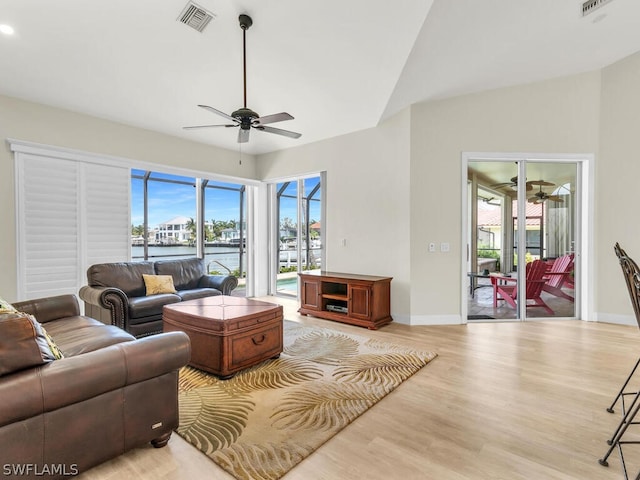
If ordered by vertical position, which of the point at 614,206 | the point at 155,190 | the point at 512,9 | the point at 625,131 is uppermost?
the point at 512,9

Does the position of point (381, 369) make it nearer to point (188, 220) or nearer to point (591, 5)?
point (591, 5)

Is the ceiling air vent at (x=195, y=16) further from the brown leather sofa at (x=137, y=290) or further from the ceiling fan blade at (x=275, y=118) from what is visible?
the brown leather sofa at (x=137, y=290)

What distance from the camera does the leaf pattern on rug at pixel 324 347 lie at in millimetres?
3346

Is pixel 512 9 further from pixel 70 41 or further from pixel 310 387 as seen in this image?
pixel 70 41

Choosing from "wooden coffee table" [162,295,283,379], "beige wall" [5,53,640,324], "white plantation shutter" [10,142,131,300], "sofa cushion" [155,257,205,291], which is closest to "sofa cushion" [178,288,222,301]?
"sofa cushion" [155,257,205,291]

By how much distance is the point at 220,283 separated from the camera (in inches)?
193

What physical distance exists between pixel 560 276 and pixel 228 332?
A: 489 centimetres

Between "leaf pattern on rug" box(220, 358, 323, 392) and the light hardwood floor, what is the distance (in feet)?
2.28

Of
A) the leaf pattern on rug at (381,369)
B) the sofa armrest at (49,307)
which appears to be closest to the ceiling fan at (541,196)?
the leaf pattern on rug at (381,369)

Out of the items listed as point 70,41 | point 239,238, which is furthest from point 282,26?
point 239,238

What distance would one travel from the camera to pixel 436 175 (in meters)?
4.61

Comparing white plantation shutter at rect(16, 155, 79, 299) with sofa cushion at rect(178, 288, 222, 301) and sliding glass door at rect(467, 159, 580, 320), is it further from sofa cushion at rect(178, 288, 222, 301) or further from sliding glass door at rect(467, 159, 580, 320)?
sliding glass door at rect(467, 159, 580, 320)

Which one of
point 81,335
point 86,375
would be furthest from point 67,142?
point 86,375

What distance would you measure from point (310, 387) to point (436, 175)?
3345mm
